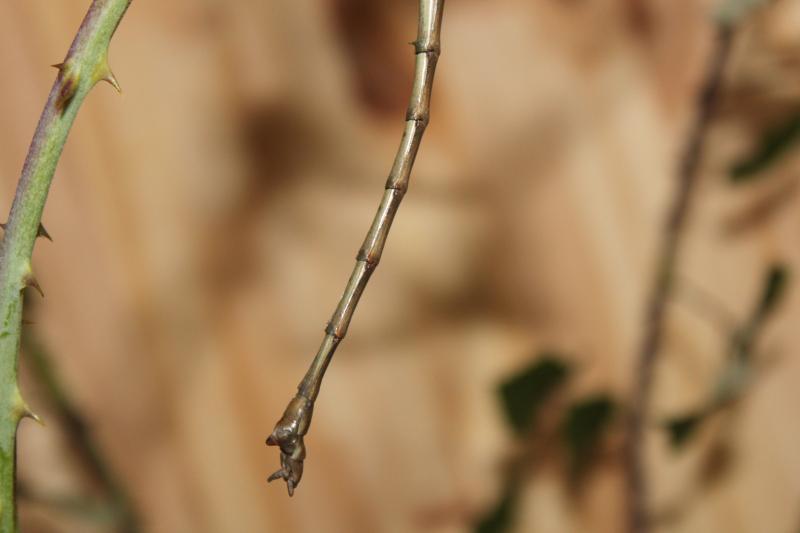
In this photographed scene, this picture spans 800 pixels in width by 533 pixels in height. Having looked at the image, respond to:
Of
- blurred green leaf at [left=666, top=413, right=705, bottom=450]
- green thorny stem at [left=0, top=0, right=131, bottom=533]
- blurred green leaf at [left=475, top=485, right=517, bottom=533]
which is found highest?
blurred green leaf at [left=666, top=413, right=705, bottom=450]

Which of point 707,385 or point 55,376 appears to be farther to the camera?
point 707,385

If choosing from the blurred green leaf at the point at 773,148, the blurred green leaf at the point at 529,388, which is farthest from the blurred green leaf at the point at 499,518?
the blurred green leaf at the point at 773,148

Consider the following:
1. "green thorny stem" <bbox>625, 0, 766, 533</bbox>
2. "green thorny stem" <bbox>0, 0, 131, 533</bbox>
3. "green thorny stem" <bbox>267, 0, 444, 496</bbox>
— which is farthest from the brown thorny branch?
"green thorny stem" <bbox>0, 0, 131, 533</bbox>

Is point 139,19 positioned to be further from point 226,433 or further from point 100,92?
point 226,433

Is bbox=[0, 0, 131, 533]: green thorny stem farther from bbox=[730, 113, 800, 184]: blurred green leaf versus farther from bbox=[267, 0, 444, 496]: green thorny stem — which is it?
bbox=[730, 113, 800, 184]: blurred green leaf

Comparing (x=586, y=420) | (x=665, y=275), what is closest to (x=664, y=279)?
(x=665, y=275)

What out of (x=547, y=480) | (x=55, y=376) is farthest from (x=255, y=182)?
(x=547, y=480)
